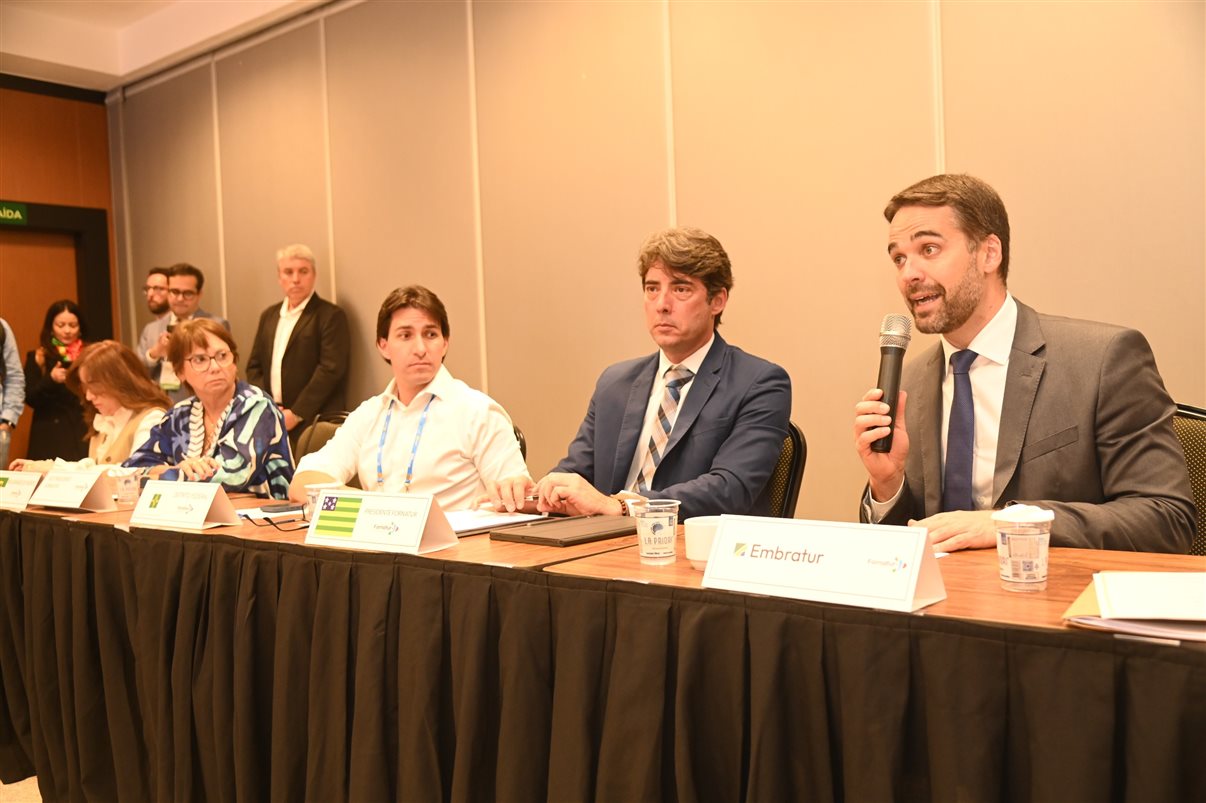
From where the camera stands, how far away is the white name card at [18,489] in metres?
2.53

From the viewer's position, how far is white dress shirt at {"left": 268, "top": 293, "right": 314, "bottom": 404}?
5621 mm

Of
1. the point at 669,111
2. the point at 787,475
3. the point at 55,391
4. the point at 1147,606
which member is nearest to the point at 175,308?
the point at 55,391

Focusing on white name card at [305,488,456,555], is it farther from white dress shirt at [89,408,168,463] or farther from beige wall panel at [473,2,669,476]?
beige wall panel at [473,2,669,476]

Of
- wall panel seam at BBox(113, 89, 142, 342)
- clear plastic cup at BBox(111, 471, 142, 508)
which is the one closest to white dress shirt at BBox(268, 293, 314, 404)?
wall panel seam at BBox(113, 89, 142, 342)

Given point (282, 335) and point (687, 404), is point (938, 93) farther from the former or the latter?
point (282, 335)

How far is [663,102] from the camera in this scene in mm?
4258

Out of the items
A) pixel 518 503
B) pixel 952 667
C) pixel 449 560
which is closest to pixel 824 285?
pixel 518 503

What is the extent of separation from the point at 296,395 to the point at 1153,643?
5117mm

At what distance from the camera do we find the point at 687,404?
2359mm

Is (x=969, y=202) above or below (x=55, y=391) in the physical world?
above

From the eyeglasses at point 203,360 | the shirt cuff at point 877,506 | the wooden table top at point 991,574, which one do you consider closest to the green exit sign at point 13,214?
the eyeglasses at point 203,360

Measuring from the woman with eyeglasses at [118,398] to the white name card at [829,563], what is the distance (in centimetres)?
276

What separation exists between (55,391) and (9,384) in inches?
14.6

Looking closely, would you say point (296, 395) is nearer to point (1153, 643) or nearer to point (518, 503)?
point (518, 503)
